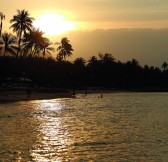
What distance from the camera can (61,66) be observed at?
3841 inches

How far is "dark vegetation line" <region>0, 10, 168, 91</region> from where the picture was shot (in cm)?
7566

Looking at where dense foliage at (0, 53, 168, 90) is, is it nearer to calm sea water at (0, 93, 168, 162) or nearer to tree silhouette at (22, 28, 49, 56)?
tree silhouette at (22, 28, 49, 56)

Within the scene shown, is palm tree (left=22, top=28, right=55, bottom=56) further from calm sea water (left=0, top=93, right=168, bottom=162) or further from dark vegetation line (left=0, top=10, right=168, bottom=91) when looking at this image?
calm sea water (left=0, top=93, right=168, bottom=162)

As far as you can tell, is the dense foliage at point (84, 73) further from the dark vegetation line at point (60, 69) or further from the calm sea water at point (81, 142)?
the calm sea water at point (81, 142)

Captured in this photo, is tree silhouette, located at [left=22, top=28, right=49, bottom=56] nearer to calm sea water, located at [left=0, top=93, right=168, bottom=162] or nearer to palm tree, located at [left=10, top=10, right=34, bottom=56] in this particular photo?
palm tree, located at [left=10, top=10, right=34, bottom=56]

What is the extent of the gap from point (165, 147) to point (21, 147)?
5.98m

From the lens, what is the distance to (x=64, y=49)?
110062 mm

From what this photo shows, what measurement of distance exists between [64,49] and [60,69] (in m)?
15.2

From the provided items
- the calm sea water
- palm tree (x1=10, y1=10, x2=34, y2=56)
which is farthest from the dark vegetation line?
the calm sea water

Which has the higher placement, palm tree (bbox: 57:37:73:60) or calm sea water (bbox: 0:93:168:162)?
palm tree (bbox: 57:37:73:60)

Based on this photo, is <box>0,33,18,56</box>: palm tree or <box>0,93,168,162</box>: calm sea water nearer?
<box>0,93,168,162</box>: calm sea water

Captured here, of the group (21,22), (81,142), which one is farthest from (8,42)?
(81,142)

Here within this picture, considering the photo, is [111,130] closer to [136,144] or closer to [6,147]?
[136,144]

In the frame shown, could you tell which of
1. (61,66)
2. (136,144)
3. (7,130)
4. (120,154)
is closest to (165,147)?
(136,144)
